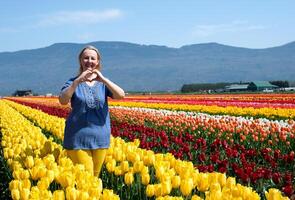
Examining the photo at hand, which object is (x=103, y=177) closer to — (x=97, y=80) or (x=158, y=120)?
(x=97, y=80)

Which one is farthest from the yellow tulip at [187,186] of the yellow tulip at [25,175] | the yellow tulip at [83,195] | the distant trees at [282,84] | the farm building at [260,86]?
the distant trees at [282,84]

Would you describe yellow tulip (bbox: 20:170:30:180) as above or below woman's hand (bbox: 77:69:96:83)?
below

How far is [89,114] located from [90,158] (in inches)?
16.0

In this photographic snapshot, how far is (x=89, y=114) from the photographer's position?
500 cm

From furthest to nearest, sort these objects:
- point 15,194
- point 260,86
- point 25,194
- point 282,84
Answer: point 282,84, point 260,86, point 15,194, point 25,194

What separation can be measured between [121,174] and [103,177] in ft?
2.21

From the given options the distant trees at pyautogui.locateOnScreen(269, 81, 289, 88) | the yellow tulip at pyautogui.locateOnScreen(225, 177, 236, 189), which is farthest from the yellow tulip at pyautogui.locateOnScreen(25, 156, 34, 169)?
the distant trees at pyautogui.locateOnScreen(269, 81, 289, 88)

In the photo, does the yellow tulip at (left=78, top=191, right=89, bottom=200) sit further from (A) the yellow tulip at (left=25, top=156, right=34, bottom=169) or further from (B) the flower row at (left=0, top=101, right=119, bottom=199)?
(A) the yellow tulip at (left=25, top=156, right=34, bottom=169)

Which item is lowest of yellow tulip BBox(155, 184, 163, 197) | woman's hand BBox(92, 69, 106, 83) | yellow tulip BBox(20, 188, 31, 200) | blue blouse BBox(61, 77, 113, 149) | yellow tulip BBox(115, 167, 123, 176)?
yellow tulip BBox(115, 167, 123, 176)

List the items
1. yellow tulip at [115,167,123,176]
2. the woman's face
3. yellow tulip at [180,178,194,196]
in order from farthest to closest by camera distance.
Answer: the woman's face → yellow tulip at [115,167,123,176] → yellow tulip at [180,178,194,196]

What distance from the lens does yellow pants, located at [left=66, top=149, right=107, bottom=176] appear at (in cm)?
489

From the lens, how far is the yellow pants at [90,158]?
489 cm

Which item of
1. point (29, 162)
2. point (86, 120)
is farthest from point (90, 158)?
point (29, 162)

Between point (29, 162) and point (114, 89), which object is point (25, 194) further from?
point (114, 89)
